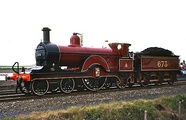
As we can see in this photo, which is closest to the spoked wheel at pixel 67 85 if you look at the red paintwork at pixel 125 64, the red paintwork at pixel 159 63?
the red paintwork at pixel 125 64

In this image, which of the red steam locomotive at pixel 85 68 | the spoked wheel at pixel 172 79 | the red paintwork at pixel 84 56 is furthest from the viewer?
the spoked wheel at pixel 172 79

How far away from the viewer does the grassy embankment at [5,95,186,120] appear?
25.8ft

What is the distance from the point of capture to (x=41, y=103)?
9.30 m

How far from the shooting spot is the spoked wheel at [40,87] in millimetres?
10727

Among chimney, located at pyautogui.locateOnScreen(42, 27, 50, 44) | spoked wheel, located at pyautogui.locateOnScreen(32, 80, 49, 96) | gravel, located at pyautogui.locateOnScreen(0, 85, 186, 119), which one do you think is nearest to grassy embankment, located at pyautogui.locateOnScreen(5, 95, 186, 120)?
gravel, located at pyautogui.locateOnScreen(0, 85, 186, 119)

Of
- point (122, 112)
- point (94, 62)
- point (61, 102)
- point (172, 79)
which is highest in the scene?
point (94, 62)

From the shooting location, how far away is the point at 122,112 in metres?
9.34

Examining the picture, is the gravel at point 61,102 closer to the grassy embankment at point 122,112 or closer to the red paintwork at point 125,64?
the grassy embankment at point 122,112

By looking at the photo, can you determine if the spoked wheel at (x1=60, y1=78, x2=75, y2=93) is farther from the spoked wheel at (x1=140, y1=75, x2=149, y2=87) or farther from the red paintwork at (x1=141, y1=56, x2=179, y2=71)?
the spoked wheel at (x1=140, y1=75, x2=149, y2=87)

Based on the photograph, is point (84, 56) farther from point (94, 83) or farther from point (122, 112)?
point (122, 112)

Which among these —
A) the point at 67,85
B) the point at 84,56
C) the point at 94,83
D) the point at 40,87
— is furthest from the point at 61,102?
the point at 84,56

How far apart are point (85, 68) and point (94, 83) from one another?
108cm

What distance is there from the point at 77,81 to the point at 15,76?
10.4 feet

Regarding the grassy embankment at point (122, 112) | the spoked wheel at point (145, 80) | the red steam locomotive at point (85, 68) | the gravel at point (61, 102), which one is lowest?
the grassy embankment at point (122, 112)
